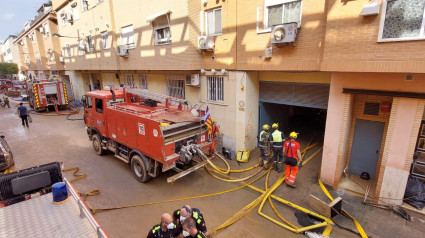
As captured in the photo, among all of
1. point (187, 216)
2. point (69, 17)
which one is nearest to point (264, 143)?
point (187, 216)

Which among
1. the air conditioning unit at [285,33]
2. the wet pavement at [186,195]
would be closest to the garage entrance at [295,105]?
the air conditioning unit at [285,33]

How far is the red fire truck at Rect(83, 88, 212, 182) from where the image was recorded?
6.57 meters

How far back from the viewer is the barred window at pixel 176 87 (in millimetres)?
11843

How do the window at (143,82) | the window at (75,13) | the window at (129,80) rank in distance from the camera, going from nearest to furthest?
the window at (143,82) → the window at (129,80) → the window at (75,13)

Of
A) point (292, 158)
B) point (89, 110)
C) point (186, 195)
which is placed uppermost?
point (89, 110)

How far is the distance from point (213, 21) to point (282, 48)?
3.48 m

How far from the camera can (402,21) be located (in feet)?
16.1

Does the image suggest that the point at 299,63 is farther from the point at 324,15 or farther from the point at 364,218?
the point at 364,218

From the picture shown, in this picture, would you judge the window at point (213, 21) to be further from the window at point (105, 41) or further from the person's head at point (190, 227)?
the window at point (105, 41)

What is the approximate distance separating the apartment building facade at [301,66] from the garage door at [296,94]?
37mm

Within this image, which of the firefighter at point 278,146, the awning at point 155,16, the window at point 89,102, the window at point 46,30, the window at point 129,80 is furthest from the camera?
the window at point 46,30

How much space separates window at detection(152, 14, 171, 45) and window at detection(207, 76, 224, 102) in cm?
306

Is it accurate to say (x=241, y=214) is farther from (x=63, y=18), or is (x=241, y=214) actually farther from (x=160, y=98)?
(x=63, y=18)

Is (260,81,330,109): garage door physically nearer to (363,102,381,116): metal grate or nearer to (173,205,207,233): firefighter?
(363,102,381,116): metal grate
